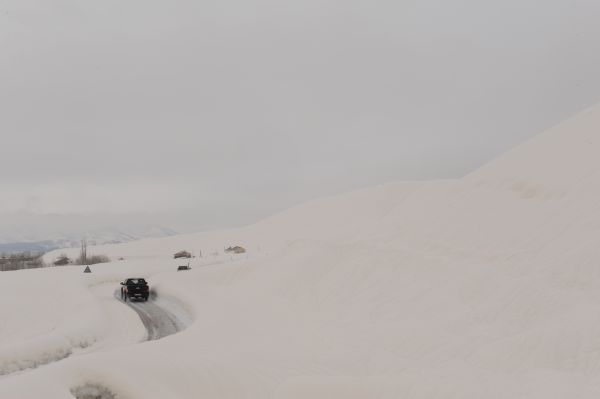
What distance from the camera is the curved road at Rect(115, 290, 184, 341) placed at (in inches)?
883

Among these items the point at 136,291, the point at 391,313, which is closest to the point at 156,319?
the point at 136,291

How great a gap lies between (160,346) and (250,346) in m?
3.20

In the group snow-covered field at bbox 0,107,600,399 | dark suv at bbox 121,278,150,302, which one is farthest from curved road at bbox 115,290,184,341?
snow-covered field at bbox 0,107,600,399

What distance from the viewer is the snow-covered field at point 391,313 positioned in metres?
12.8

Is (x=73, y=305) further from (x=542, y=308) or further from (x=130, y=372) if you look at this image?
(x=542, y=308)

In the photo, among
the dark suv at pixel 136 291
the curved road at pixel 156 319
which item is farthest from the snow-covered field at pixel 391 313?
the dark suv at pixel 136 291

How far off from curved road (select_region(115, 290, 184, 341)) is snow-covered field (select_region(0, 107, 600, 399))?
0.74m

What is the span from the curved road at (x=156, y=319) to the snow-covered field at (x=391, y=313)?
74 cm

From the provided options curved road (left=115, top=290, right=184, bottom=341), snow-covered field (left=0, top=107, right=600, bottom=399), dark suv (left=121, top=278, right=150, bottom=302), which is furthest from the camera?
dark suv (left=121, top=278, right=150, bottom=302)

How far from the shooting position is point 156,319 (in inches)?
1009

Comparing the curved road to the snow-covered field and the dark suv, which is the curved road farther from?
the snow-covered field

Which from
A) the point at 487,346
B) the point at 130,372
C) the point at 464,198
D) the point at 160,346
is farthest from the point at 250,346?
the point at 464,198

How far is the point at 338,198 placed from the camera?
98.1 m

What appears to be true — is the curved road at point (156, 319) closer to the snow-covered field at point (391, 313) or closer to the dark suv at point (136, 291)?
the dark suv at point (136, 291)
